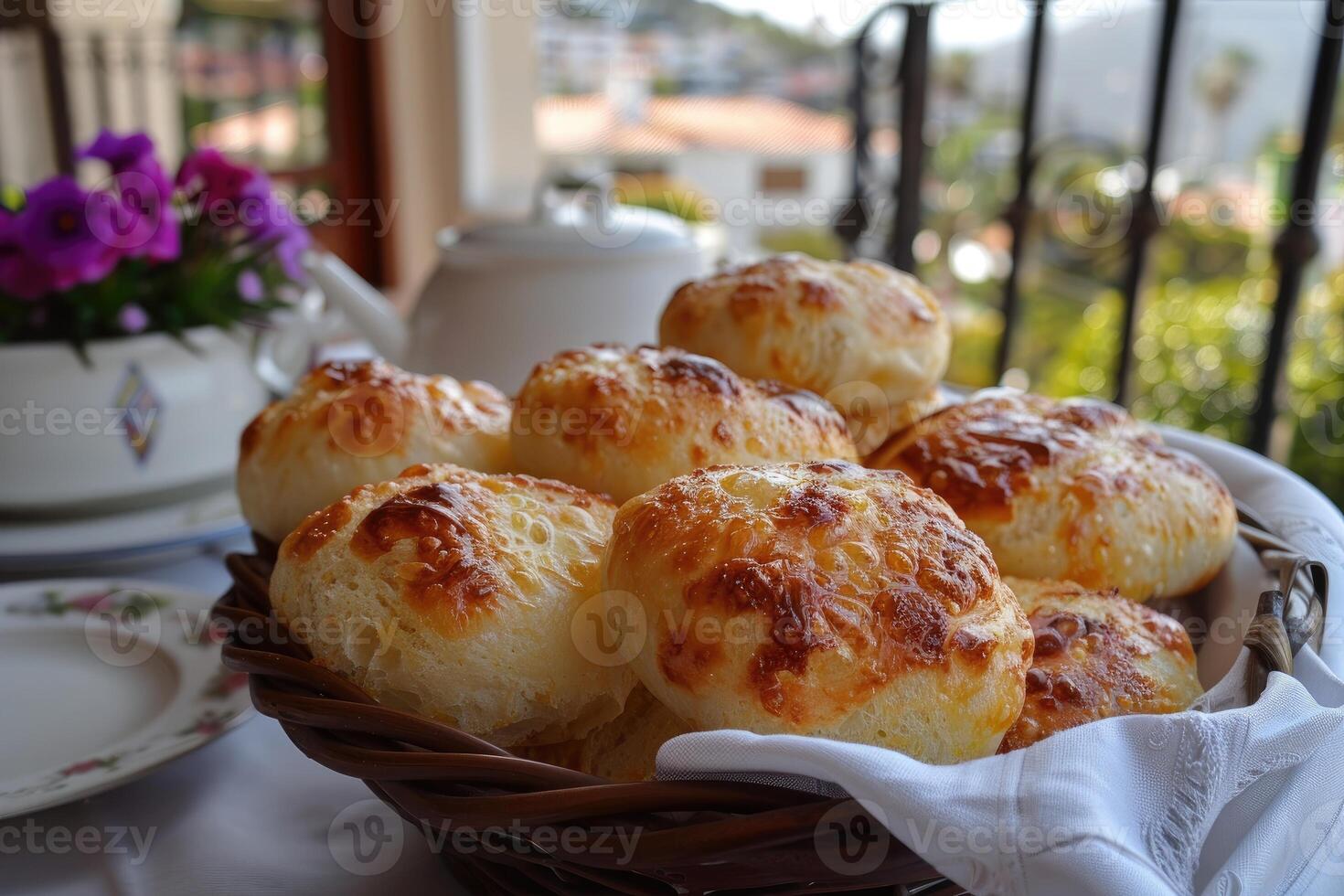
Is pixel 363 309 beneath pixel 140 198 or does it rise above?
beneath

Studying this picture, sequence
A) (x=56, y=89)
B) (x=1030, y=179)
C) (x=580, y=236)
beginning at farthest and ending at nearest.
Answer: (x=56, y=89) → (x=1030, y=179) → (x=580, y=236)

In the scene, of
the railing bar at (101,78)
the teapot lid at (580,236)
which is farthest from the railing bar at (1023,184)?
the railing bar at (101,78)

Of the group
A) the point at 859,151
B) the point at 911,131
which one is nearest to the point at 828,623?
the point at 911,131

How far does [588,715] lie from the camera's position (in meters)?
0.65

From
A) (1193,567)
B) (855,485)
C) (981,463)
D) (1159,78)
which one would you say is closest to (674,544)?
(855,485)

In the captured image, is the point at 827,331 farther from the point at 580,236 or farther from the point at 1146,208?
the point at 1146,208

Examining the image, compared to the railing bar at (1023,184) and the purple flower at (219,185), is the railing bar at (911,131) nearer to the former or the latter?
the railing bar at (1023,184)

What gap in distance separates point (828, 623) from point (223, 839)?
0.44 meters

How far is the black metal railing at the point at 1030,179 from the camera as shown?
59.1 inches

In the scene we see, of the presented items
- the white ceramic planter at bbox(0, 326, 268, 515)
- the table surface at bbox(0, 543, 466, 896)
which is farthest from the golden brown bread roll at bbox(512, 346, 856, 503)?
the white ceramic planter at bbox(0, 326, 268, 515)

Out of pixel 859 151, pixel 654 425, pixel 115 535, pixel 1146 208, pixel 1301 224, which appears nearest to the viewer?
pixel 654 425

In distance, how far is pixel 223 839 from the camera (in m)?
0.68

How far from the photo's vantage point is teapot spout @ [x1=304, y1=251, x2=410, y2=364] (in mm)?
1327

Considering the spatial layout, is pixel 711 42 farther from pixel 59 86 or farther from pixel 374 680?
pixel 374 680
